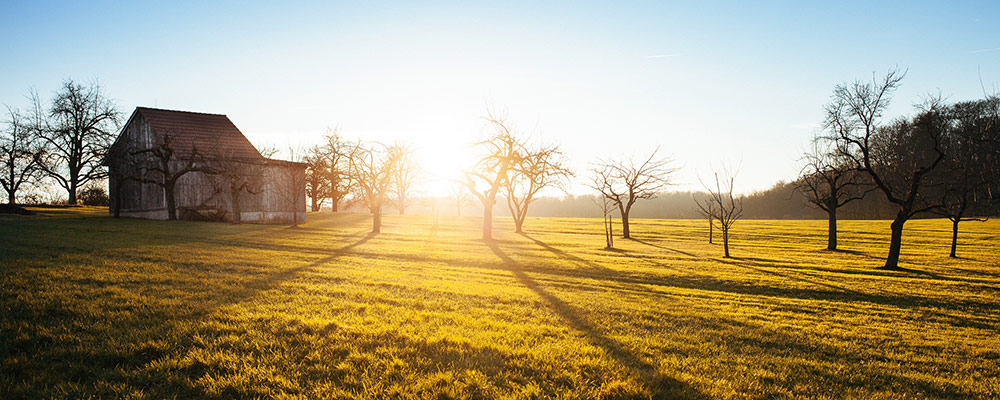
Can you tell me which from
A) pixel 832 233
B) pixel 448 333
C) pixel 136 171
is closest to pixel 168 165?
pixel 136 171

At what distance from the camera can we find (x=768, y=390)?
15.6 feet

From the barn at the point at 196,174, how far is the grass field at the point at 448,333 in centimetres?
1841

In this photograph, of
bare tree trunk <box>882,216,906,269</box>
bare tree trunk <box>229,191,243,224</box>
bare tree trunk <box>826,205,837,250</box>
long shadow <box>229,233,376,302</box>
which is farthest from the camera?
bare tree trunk <box>229,191,243,224</box>

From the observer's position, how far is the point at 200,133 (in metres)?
33.9

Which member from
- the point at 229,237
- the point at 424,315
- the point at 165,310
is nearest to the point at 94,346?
the point at 165,310

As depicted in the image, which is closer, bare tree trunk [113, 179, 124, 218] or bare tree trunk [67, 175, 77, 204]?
bare tree trunk [113, 179, 124, 218]


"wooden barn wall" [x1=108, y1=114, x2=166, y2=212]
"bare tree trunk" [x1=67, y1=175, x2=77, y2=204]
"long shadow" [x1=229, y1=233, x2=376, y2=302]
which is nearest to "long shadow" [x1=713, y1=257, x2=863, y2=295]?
"long shadow" [x1=229, y1=233, x2=376, y2=302]

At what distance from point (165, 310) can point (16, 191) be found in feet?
177

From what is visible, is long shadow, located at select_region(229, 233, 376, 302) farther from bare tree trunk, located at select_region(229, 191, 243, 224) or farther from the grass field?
bare tree trunk, located at select_region(229, 191, 243, 224)

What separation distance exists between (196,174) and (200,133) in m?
4.25

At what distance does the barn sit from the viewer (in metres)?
31.0

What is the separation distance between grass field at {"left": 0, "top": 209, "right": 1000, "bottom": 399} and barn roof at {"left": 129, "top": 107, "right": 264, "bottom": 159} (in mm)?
20164

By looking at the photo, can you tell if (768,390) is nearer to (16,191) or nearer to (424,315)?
(424,315)

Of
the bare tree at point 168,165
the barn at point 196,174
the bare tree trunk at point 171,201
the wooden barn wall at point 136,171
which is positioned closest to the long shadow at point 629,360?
the barn at point 196,174
